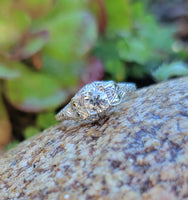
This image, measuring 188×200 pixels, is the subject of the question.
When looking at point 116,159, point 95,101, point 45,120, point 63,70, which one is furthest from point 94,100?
point 63,70

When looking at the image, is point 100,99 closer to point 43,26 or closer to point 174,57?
point 43,26

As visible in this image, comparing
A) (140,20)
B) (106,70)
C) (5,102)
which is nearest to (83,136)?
(106,70)

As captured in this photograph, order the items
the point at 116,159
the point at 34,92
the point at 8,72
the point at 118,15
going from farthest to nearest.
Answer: the point at 118,15 → the point at 34,92 → the point at 8,72 → the point at 116,159

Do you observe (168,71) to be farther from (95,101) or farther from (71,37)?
(95,101)

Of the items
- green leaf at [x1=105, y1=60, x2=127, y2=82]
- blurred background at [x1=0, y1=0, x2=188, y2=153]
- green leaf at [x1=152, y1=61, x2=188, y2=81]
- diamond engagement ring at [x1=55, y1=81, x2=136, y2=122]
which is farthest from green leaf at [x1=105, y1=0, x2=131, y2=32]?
diamond engagement ring at [x1=55, y1=81, x2=136, y2=122]

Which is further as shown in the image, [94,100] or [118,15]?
[118,15]

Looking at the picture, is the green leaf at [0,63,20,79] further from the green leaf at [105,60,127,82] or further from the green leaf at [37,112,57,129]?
the green leaf at [105,60,127,82]
